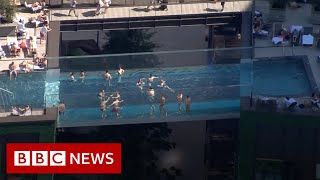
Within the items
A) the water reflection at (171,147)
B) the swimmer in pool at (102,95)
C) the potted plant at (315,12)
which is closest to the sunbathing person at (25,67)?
the water reflection at (171,147)

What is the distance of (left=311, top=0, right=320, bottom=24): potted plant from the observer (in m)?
40.7

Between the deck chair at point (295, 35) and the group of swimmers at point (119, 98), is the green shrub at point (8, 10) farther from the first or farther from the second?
the deck chair at point (295, 35)

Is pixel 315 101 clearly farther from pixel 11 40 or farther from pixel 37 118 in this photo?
pixel 11 40

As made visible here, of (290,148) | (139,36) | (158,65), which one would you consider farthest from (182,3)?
(290,148)

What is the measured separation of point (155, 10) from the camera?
1623 inches

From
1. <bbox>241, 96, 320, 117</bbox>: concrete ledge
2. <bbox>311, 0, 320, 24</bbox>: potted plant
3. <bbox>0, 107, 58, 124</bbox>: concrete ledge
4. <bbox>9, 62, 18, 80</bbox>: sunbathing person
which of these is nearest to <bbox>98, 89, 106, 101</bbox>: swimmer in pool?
<bbox>0, 107, 58, 124</bbox>: concrete ledge

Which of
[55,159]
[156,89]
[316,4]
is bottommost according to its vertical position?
[55,159]

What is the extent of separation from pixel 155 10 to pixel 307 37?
24.5 feet

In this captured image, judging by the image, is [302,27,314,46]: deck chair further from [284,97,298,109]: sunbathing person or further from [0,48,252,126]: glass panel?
[284,97,298,109]: sunbathing person

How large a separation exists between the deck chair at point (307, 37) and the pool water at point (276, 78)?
1.75m

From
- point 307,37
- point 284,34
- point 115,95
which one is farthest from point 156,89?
point 307,37

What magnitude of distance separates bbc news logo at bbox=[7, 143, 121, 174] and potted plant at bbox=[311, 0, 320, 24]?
12379mm

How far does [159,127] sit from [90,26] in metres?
5.93

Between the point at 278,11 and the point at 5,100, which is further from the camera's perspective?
the point at 278,11
